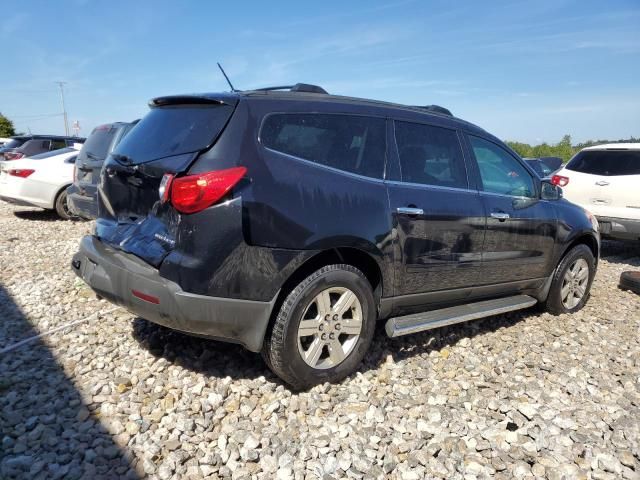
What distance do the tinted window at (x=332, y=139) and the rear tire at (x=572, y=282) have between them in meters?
2.55

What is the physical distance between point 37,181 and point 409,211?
8188 mm

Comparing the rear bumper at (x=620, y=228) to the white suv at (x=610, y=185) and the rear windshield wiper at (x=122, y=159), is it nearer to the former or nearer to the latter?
the white suv at (x=610, y=185)

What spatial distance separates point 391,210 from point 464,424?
53.5 inches

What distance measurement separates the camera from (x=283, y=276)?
9.36 feet

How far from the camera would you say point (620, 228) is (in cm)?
727

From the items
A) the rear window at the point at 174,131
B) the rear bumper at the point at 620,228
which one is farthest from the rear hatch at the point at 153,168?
the rear bumper at the point at 620,228

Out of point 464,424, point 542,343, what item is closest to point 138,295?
point 464,424

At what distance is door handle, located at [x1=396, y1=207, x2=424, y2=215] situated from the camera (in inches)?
131

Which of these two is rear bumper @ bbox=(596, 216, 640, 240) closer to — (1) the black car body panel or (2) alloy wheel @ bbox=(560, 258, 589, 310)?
(2) alloy wheel @ bbox=(560, 258, 589, 310)

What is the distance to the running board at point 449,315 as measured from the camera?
3.44m

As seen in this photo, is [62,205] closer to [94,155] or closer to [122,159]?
[94,155]

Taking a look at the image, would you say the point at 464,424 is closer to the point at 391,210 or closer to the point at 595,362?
the point at 391,210

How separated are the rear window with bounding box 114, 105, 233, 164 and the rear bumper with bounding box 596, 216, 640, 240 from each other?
654 cm

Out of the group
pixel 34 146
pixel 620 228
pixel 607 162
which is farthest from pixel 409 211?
pixel 34 146
